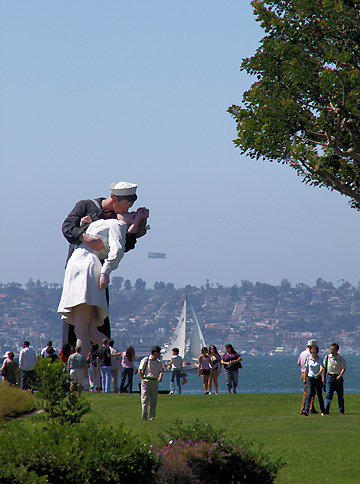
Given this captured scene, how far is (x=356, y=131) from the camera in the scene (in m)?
20.4

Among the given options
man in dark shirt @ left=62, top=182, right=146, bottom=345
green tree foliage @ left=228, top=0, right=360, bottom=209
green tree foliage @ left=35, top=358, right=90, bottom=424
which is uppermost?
green tree foliage @ left=228, top=0, right=360, bottom=209

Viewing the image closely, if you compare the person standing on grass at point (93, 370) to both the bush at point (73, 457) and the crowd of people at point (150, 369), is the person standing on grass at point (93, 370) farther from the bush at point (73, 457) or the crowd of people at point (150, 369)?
the bush at point (73, 457)

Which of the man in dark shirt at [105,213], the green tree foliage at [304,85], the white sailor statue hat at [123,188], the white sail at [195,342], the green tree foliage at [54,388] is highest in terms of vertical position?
the green tree foliage at [304,85]

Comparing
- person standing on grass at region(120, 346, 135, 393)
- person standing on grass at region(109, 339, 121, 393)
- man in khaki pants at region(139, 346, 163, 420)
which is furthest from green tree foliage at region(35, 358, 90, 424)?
person standing on grass at region(109, 339, 121, 393)

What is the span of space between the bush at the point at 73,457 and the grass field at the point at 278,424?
632 mm

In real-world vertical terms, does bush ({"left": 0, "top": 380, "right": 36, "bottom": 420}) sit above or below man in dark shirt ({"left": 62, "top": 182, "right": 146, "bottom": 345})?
below

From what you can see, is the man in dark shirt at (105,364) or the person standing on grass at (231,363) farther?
the person standing on grass at (231,363)

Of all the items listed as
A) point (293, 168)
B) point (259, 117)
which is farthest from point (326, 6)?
point (293, 168)

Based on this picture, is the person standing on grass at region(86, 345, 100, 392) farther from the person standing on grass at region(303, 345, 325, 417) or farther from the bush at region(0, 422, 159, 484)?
the bush at region(0, 422, 159, 484)

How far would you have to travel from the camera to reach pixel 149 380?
56.8 feet

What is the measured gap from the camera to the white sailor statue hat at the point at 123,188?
20.7 metres

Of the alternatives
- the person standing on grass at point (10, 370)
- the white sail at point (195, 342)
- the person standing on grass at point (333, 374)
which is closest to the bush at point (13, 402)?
the person standing on grass at point (10, 370)

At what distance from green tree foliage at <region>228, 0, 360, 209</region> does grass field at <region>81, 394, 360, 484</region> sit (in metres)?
6.17

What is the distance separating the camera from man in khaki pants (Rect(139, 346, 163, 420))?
17219 mm
